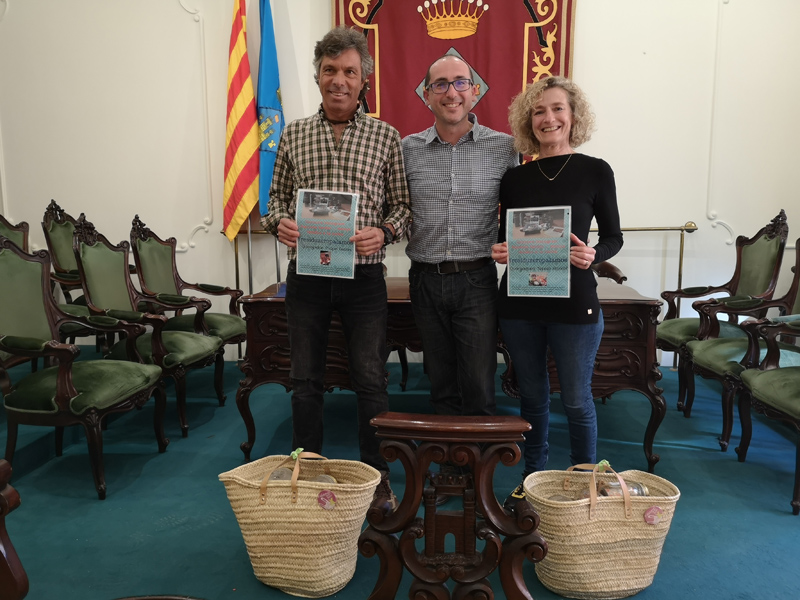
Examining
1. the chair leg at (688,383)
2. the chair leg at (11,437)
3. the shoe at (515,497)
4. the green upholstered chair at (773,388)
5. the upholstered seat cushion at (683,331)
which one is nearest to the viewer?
the shoe at (515,497)

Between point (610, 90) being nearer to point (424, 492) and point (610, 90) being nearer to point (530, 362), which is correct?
point (530, 362)

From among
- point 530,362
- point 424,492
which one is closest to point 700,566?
point 530,362

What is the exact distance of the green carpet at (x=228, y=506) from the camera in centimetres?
180

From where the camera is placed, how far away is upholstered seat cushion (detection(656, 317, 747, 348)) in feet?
11.0

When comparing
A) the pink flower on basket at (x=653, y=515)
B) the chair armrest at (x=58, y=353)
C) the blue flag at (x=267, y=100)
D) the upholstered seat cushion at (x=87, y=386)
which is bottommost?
the pink flower on basket at (x=653, y=515)

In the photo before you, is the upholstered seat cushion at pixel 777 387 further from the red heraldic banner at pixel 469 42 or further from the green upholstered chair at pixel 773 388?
the red heraldic banner at pixel 469 42

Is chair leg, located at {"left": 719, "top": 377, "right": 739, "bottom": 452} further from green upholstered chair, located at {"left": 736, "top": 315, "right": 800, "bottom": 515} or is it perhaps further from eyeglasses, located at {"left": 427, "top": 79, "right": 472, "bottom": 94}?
eyeglasses, located at {"left": 427, "top": 79, "right": 472, "bottom": 94}

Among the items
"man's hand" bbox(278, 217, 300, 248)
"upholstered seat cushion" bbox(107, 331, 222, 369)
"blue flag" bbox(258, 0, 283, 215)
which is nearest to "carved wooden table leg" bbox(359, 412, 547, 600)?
"man's hand" bbox(278, 217, 300, 248)

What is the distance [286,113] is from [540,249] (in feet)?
10.6

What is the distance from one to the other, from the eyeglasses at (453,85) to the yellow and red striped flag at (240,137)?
2635 millimetres

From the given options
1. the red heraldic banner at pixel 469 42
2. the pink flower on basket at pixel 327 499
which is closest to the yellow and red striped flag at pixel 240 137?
the red heraldic banner at pixel 469 42

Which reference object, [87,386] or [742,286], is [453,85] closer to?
[87,386]

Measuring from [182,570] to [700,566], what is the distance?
1.68m

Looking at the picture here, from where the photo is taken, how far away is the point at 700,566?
187cm
